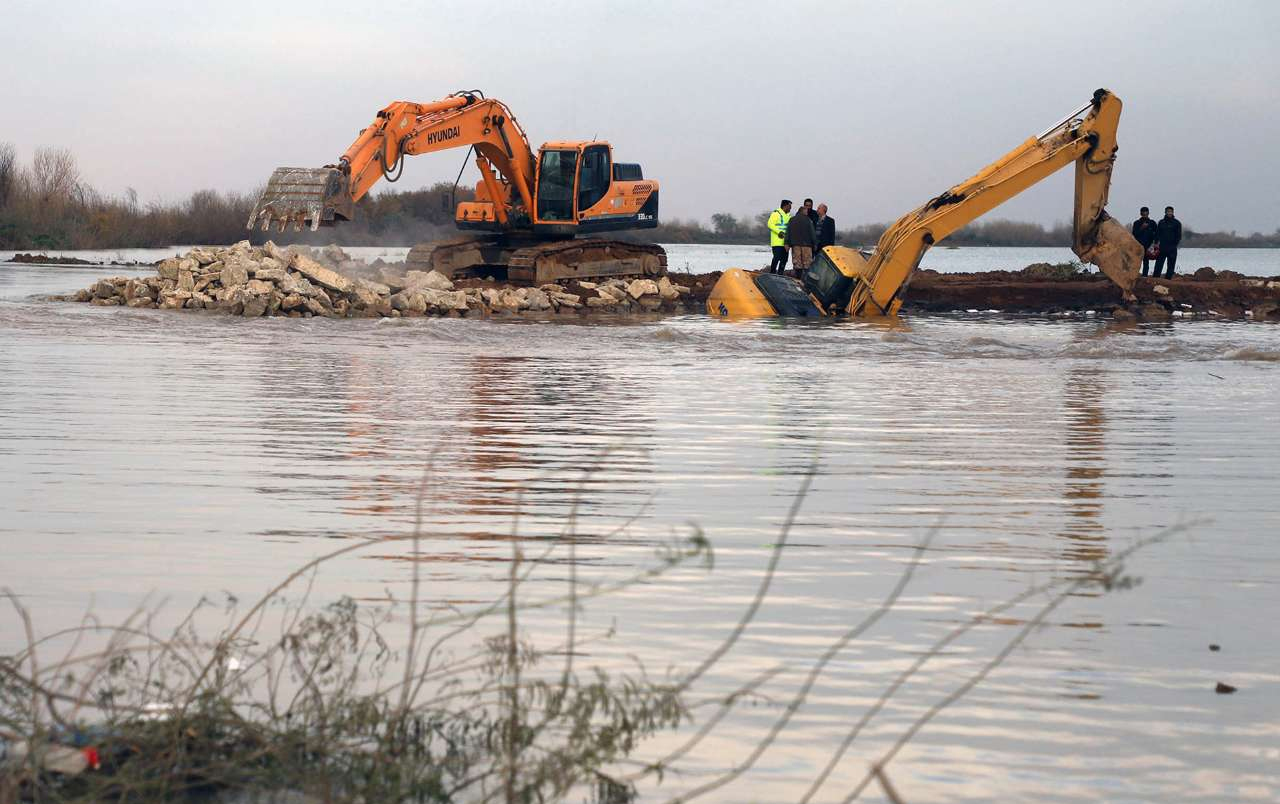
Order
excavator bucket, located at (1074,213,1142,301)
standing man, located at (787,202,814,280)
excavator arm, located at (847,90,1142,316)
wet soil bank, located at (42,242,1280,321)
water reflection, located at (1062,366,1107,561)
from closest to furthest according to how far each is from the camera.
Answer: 1. water reflection, located at (1062,366,1107,561)
2. excavator arm, located at (847,90,1142,316)
3. excavator bucket, located at (1074,213,1142,301)
4. wet soil bank, located at (42,242,1280,321)
5. standing man, located at (787,202,814,280)

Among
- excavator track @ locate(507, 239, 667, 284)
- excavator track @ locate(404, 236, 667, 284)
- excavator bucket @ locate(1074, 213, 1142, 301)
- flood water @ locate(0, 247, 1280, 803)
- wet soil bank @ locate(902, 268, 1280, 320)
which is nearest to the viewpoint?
flood water @ locate(0, 247, 1280, 803)

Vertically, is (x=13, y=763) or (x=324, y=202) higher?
(x=324, y=202)

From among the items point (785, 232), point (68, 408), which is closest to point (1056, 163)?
point (785, 232)

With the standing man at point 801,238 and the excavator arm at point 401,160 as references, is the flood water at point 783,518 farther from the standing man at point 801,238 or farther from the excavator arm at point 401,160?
the standing man at point 801,238

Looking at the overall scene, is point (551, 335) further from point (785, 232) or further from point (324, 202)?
point (785, 232)

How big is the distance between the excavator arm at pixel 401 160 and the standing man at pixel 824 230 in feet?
20.2

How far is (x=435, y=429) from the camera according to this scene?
11.3 metres

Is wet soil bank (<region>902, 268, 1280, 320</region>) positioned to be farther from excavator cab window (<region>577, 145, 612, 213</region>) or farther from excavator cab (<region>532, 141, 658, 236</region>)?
excavator cab window (<region>577, 145, 612, 213</region>)

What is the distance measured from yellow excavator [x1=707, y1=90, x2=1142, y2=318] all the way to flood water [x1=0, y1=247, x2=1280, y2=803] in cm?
804

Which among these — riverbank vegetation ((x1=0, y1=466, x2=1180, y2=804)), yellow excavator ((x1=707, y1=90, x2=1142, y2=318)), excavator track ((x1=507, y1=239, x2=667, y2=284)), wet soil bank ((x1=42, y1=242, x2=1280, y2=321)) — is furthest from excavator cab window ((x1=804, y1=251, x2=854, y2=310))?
riverbank vegetation ((x1=0, y1=466, x2=1180, y2=804))

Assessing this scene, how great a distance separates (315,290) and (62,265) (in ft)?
89.8

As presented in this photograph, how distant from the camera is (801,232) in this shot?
102 feet

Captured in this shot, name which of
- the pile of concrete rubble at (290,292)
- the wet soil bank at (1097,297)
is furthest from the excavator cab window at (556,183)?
the wet soil bank at (1097,297)

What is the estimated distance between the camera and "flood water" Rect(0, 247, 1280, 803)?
15.1 feet
